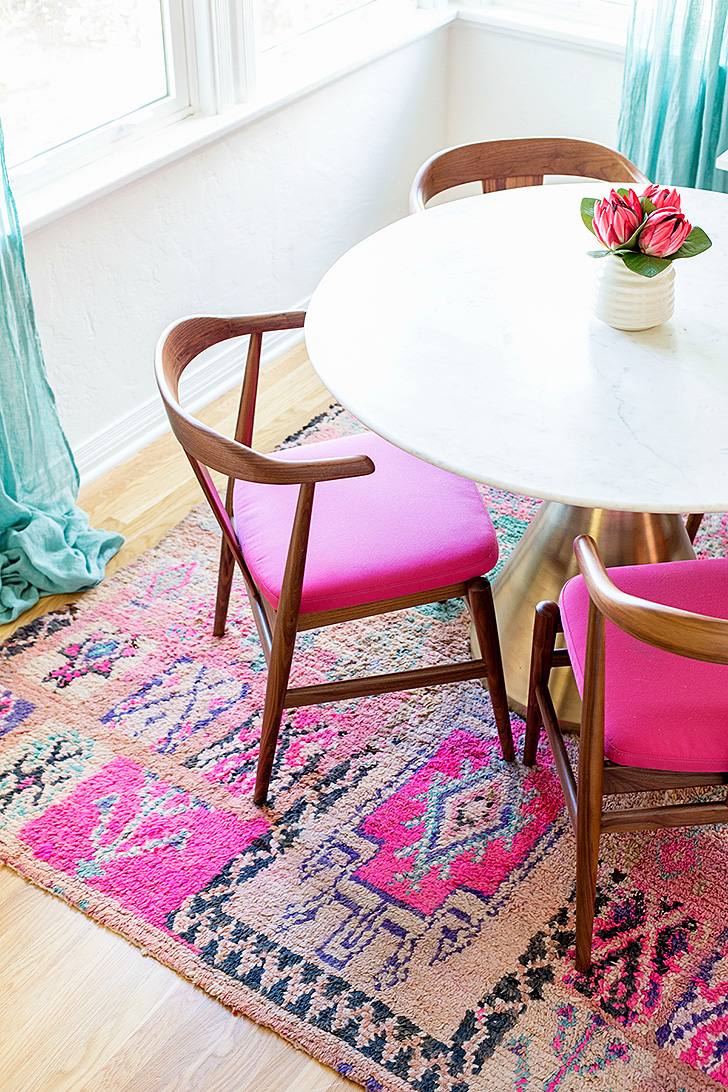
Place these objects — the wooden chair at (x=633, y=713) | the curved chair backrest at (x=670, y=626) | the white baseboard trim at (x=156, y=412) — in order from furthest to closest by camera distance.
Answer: the white baseboard trim at (x=156, y=412) → the wooden chair at (x=633, y=713) → the curved chair backrest at (x=670, y=626)

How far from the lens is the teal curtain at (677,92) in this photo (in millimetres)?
2711

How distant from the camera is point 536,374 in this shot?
1586mm

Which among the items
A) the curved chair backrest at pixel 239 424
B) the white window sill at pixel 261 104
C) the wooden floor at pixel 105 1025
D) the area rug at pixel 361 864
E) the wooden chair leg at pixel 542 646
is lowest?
the wooden floor at pixel 105 1025

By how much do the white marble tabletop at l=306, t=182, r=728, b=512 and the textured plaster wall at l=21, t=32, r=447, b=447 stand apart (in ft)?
2.58

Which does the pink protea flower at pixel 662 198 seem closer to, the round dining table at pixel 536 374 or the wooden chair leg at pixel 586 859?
the round dining table at pixel 536 374

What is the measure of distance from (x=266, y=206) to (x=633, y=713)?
6.61 feet

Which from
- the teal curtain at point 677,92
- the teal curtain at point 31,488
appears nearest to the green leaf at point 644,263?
the teal curtain at point 31,488

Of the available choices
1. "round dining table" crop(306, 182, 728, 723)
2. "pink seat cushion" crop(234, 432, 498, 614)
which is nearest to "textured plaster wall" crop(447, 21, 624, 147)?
"round dining table" crop(306, 182, 728, 723)

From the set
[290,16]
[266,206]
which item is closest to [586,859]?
[266,206]

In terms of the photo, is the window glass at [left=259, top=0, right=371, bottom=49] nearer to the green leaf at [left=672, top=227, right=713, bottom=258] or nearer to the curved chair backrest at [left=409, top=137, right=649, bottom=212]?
the curved chair backrest at [left=409, top=137, right=649, bottom=212]

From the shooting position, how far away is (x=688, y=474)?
4.53 ft

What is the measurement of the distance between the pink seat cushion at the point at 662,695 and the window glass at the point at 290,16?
6.68 ft

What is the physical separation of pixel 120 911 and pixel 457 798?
60 centimetres

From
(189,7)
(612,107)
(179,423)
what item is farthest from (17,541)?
(612,107)
